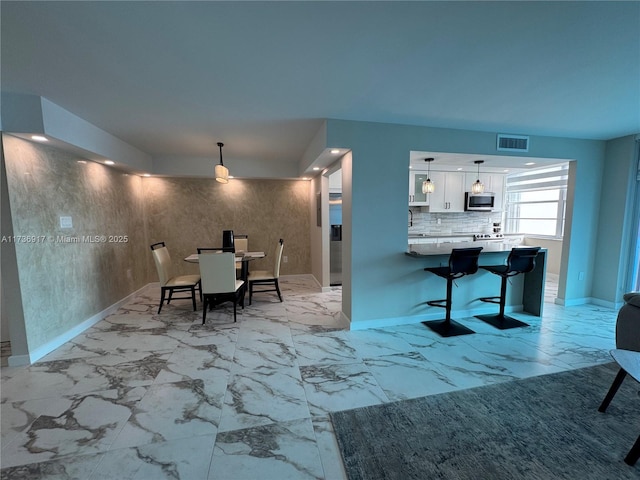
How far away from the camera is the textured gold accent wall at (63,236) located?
7.67ft

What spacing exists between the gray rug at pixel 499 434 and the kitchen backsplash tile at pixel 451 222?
405 cm

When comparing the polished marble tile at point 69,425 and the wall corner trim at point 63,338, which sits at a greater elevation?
the wall corner trim at point 63,338

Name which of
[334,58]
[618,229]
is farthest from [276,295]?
[618,229]

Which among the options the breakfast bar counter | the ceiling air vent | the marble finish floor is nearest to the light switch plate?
the marble finish floor

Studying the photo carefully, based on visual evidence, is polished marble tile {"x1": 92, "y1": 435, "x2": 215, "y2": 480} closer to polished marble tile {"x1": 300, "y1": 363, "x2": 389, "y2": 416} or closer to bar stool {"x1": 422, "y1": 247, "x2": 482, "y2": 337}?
polished marble tile {"x1": 300, "y1": 363, "x2": 389, "y2": 416}

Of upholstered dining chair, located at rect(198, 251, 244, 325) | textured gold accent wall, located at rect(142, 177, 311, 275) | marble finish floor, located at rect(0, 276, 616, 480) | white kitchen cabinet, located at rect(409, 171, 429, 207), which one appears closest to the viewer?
marble finish floor, located at rect(0, 276, 616, 480)

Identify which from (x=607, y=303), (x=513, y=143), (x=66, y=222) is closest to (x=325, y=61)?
(x=513, y=143)

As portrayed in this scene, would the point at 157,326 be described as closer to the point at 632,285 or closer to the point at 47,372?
the point at 47,372

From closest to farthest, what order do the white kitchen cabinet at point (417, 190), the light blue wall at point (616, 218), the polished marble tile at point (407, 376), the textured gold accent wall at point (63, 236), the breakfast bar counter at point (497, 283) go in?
the polished marble tile at point (407, 376) → the textured gold accent wall at point (63, 236) → the breakfast bar counter at point (497, 283) → the light blue wall at point (616, 218) → the white kitchen cabinet at point (417, 190)

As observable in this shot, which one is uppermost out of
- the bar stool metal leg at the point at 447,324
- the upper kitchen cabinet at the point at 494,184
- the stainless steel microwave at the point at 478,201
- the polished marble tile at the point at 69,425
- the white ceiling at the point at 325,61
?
→ the white ceiling at the point at 325,61

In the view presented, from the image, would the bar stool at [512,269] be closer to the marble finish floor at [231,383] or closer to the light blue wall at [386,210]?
the marble finish floor at [231,383]

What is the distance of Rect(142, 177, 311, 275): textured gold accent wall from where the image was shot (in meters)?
4.79

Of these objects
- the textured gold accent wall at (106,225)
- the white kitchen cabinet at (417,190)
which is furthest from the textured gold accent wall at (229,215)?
the white kitchen cabinet at (417,190)

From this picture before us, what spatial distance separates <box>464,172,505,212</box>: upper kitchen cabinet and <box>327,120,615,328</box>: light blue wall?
7.18 feet
